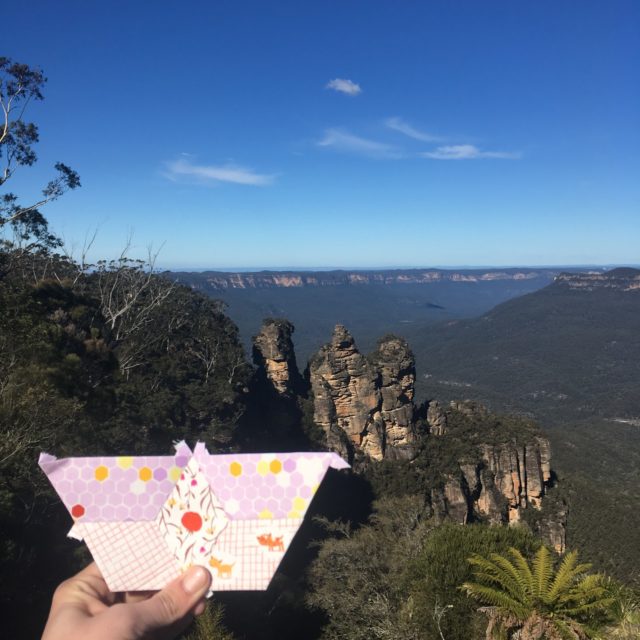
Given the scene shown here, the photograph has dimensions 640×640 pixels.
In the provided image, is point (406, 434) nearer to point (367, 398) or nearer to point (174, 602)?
point (367, 398)

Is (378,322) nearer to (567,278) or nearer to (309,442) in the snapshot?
(567,278)

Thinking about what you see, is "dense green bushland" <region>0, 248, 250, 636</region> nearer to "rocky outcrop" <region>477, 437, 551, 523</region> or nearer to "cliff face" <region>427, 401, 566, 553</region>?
"cliff face" <region>427, 401, 566, 553</region>

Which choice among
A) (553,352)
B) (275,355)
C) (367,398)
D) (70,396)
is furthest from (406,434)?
(553,352)

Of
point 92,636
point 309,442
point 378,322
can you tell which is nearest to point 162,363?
point 309,442

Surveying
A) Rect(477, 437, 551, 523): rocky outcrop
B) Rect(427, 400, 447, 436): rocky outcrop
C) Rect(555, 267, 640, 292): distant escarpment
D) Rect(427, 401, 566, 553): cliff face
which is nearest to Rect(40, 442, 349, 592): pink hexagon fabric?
Rect(427, 401, 566, 553): cliff face

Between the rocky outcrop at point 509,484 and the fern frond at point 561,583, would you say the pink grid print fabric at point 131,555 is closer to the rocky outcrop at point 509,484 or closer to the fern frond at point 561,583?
the fern frond at point 561,583

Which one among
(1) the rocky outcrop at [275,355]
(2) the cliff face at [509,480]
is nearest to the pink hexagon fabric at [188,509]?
(2) the cliff face at [509,480]
